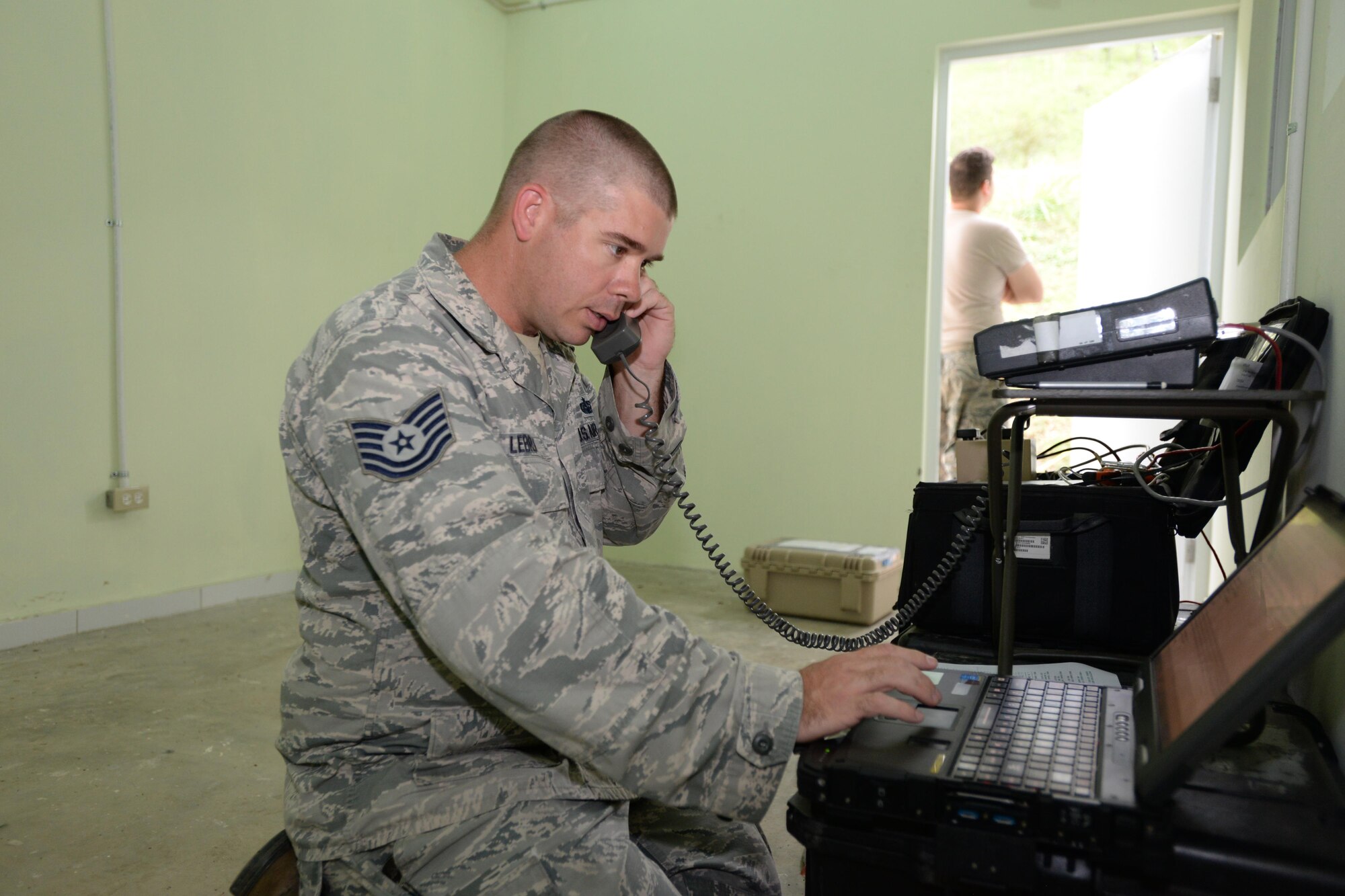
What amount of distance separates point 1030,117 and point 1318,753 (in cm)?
748

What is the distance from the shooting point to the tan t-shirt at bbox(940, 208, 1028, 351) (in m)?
4.07

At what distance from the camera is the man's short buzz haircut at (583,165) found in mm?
1269

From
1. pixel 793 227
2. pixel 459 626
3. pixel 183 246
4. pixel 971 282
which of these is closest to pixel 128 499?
pixel 183 246

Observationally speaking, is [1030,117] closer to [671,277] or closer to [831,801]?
[671,277]

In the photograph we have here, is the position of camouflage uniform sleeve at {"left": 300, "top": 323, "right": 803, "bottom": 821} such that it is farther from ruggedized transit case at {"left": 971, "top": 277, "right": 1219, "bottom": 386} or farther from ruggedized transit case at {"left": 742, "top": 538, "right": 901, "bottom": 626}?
ruggedized transit case at {"left": 742, "top": 538, "right": 901, "bottom": 626}

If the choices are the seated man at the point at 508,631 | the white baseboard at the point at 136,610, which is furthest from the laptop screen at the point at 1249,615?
the white baseboard at the point at 136,610

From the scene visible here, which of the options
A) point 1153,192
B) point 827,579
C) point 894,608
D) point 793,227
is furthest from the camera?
point 793,227

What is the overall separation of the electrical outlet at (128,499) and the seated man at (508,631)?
230 centimetres

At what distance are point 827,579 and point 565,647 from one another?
2.72 metres

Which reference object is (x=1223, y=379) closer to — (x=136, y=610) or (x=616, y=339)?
(x=616, y=339)

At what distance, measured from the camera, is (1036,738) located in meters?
0.80

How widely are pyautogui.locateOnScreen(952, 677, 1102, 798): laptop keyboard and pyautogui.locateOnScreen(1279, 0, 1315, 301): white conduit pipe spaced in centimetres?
101

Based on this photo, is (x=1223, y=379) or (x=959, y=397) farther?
(x=959, y=397)

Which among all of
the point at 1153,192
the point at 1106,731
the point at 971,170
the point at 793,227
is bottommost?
the point at 1106,731
